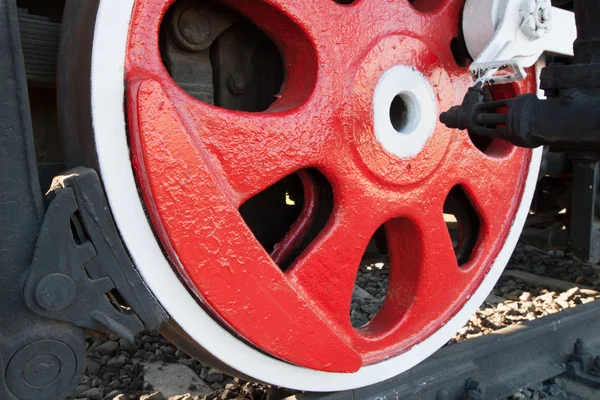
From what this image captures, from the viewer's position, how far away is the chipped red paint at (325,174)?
1021mm

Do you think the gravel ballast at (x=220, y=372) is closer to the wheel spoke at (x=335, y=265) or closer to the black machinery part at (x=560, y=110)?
the wheel spoke at (x=335, y=265)

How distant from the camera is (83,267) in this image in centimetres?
93

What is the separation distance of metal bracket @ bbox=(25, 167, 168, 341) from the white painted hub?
70 centimetres

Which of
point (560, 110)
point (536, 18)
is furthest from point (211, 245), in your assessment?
point (536, 18)

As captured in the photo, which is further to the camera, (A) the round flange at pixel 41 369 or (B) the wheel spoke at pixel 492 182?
(B) the wheel spoke at pixel 492 182

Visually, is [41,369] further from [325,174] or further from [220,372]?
[220,372]

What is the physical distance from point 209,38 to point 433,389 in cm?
113

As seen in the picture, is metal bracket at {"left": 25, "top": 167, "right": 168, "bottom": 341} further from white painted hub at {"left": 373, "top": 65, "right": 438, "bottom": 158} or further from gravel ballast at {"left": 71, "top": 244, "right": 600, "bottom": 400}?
white painted hub at {"left": 373, "top": 65, "right": 438, "bottom": 158}

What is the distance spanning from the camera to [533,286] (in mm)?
3109

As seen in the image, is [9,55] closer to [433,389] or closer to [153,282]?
[153,282]

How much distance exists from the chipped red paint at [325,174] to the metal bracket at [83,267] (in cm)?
9

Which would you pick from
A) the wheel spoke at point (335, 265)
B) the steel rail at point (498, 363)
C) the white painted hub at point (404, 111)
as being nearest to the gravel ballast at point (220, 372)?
the steel rail at point (498, 363)

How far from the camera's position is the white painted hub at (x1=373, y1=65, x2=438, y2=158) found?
1.38m

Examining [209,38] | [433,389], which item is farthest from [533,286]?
[209,38]
